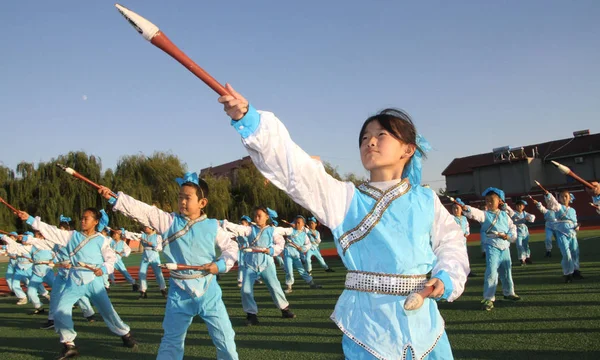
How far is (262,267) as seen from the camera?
9.25 metres

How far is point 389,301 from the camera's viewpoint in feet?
8.29

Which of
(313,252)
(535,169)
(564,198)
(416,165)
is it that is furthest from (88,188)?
(535,169)

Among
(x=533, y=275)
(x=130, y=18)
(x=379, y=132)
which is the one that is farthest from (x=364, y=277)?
(x=533, y=275)

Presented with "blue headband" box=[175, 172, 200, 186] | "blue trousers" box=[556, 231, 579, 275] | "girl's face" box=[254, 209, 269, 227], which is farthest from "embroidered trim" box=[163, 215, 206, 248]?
"blue trousers" box=[556, 231, 579, 275]

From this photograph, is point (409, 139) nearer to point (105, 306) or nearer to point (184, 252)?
point (184, 252)

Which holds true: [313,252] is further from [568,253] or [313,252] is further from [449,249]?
[449,249]

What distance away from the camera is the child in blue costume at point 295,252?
42.5 feet

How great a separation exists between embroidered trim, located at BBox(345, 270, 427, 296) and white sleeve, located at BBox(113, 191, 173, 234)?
336 cm

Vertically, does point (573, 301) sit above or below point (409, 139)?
below

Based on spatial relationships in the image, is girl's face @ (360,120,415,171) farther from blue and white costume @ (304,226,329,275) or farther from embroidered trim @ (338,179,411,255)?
blue and white costume @ (304,226,329,275)

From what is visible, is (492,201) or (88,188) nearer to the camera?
(492,201)

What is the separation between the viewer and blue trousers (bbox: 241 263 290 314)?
28.3ft

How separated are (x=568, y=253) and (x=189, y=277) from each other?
8969mm

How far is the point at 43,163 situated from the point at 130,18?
34.6m
